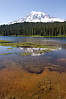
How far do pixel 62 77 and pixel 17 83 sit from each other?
5971mm

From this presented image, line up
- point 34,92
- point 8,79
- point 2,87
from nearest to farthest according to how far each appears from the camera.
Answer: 1. point 34,92
2. point 2,87
3. point 8,79

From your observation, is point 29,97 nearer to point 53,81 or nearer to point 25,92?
point 25,92

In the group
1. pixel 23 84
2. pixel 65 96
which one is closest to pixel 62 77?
pixel 65 96

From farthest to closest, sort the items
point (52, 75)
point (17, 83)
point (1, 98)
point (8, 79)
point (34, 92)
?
point (52, 75) < point (8, 79) < point (17, 83) < point (34, 92) < point (1, 98)

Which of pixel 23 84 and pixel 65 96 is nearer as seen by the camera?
pixel 65 96

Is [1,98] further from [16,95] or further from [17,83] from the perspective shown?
[17,83]

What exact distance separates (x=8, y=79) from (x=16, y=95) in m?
3.39

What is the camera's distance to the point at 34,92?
28.4 ft

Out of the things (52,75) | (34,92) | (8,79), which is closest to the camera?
(34,92)

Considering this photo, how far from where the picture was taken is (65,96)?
812 centimetres

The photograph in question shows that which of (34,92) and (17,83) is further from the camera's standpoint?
(17,83)

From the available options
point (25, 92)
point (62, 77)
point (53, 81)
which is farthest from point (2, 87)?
point (62, 77)

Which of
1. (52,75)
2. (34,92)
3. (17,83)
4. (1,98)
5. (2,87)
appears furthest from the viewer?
(52,75)

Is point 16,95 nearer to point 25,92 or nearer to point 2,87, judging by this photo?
point 25,92
